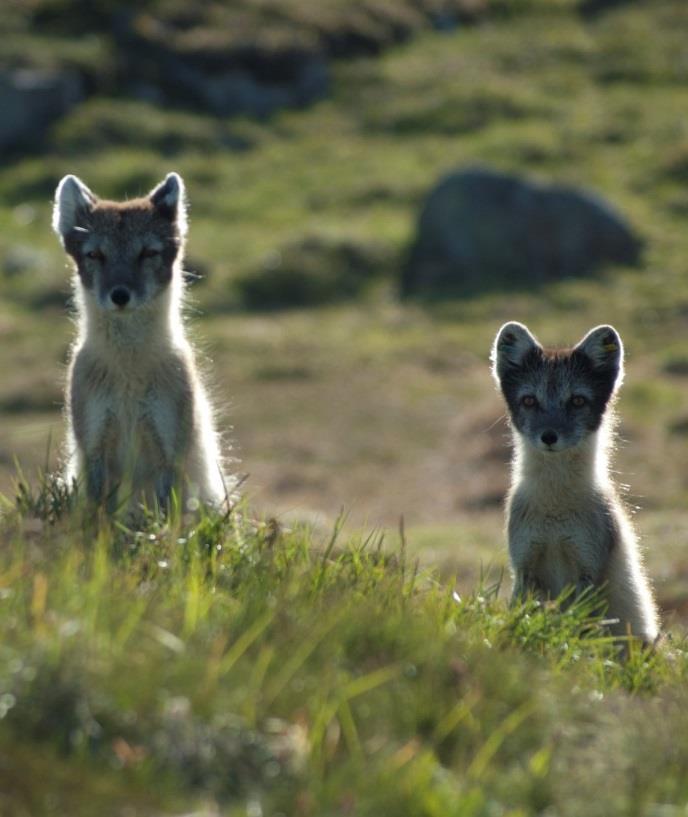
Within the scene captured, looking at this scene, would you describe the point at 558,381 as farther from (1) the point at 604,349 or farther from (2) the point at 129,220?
(2) the point at 129,220

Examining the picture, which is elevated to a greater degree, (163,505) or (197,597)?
(197,597)

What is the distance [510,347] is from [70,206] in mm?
3181

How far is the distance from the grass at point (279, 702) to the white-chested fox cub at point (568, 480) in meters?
2.40

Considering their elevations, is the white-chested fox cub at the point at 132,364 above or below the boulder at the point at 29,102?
above

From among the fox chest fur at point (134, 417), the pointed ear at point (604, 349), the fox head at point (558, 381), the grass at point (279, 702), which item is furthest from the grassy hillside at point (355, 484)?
the pointed ear at point (604, 349)

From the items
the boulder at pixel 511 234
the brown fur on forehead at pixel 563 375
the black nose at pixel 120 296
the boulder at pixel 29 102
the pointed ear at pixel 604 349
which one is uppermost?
the black nose at pixel 120 296

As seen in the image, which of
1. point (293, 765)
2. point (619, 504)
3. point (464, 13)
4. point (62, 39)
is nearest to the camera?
point (293, 765)

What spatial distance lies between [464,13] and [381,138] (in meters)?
12.0

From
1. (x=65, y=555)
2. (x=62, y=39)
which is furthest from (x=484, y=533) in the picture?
(x=62, y=39)

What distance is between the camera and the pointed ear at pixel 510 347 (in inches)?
388

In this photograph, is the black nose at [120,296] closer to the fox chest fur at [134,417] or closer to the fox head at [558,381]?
the fox chest fur at [134,417]

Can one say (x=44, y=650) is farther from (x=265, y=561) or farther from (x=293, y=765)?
(x=265, y=561)

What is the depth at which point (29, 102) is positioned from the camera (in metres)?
41.3

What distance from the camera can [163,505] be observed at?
9.13 m
